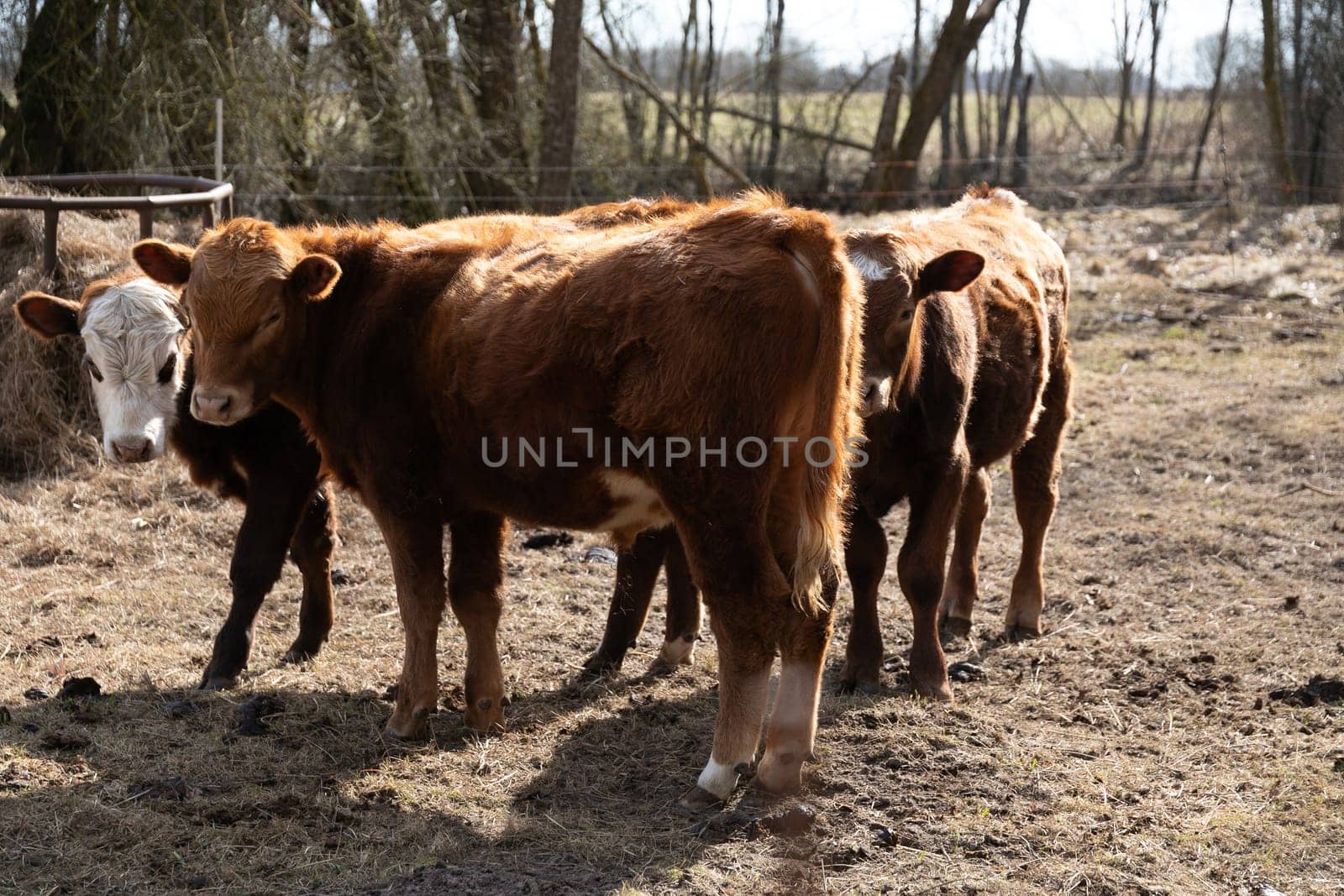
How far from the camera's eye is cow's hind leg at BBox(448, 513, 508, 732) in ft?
14.9

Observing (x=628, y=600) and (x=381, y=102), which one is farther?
(x=381, y=102)

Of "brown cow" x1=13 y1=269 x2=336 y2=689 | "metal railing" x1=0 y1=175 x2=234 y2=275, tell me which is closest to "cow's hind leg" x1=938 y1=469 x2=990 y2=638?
"brown cow" x1=13 y1=269 x2=336 y2=689

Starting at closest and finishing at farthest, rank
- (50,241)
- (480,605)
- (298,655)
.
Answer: (480,605) < (298,655) < (50,241)

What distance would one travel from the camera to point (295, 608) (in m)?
6.00

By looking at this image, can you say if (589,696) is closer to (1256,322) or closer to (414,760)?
(414,760)

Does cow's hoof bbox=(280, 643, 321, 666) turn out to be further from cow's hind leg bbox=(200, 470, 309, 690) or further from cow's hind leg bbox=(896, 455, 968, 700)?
cow's hind leg bbox=(896, 455, 968, 700)

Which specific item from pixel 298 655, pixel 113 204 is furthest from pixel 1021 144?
pixel 298 655

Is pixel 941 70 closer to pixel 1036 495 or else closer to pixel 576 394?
pixel 1036 495

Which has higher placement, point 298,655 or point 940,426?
point 940,426

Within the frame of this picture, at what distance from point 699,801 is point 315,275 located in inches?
88.9

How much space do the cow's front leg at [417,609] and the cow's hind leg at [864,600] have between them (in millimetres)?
1671

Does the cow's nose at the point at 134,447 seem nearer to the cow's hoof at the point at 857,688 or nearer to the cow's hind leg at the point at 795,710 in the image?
the cow's hind leg at the point at 795,710

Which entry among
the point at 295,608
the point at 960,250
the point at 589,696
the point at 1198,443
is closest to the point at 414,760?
the point at 589,696

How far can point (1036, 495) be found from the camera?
610 centimetres
